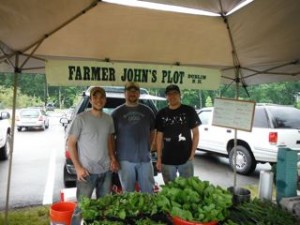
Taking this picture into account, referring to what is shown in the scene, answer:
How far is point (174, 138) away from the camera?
4.20 metres

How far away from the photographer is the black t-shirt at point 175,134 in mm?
4187

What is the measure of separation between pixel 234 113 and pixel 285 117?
3970 mm

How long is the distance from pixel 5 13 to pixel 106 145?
1798 millimetres

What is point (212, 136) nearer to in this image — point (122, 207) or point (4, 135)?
point (4, 135)

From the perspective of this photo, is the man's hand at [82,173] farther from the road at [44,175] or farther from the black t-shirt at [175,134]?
the black t-shirt at [175,134]

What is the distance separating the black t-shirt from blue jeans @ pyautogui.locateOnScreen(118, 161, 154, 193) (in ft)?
1.13

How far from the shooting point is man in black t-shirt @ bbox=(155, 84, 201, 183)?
4184 millimetres

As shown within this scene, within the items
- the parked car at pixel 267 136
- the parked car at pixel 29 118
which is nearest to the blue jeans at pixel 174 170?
the parked car at pixel 267 136

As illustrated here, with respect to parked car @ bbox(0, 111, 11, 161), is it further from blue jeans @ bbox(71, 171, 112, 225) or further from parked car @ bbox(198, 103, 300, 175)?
parked car @ bbox(198, 103, 300, 175)

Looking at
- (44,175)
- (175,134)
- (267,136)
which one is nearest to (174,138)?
(175,134)

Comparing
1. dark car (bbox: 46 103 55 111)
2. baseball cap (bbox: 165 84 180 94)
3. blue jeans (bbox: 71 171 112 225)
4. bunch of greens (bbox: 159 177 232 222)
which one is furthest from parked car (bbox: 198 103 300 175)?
dark car (bbox: 46 103 55 111)

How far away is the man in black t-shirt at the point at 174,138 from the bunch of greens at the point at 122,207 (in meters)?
1.97

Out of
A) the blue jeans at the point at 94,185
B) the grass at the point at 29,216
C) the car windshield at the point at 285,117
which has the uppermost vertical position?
the car windshield at the point at 285,117

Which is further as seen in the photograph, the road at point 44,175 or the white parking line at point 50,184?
the road at point 44,175
